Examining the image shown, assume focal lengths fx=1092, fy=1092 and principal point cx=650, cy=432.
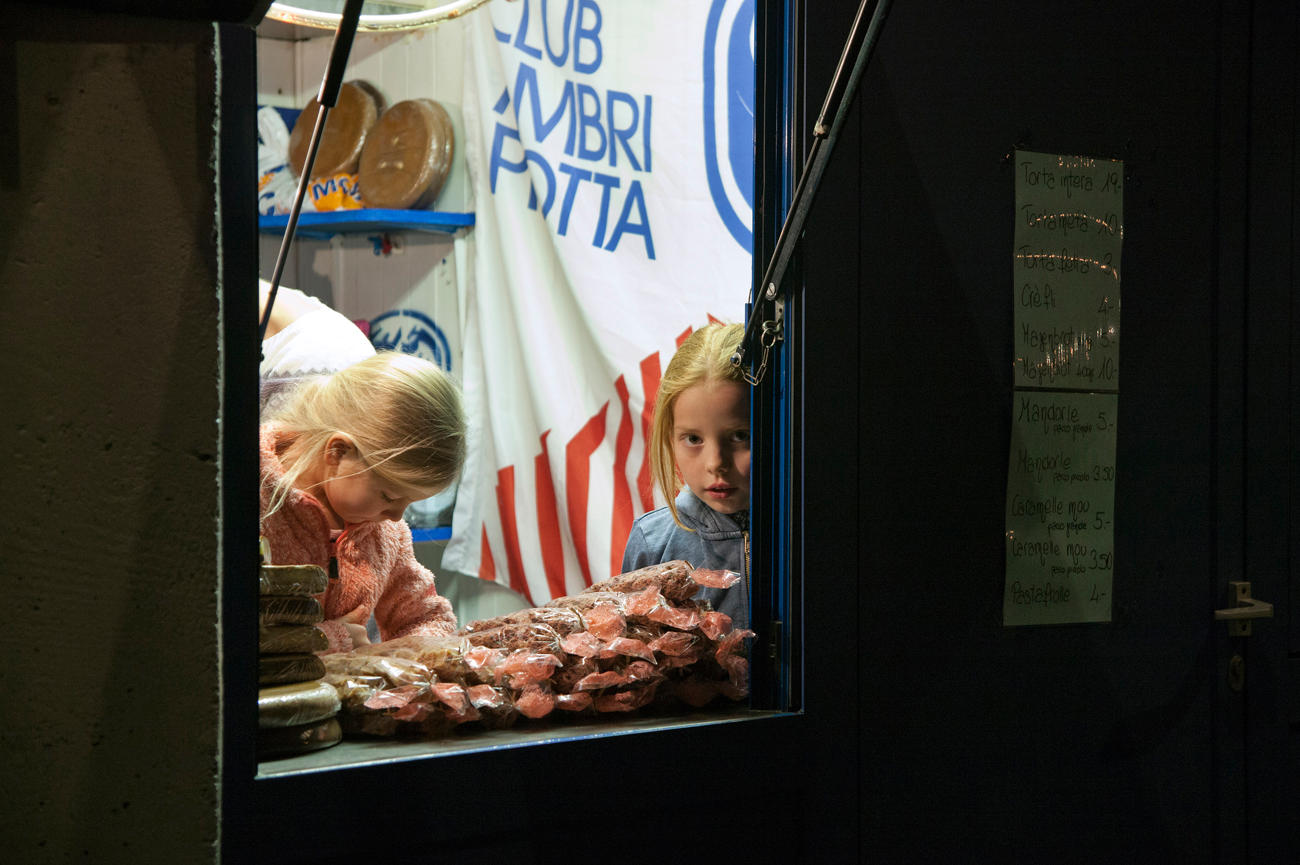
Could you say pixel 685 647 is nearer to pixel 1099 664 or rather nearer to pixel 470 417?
pixel 1099 664

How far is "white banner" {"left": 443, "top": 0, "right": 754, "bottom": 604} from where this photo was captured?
2145 millimetres

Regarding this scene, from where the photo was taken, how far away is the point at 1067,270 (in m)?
1.64

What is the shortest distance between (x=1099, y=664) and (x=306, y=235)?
8.27ft

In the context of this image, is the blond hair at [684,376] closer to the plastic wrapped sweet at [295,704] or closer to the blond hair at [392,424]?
the blond hair at [392,424]

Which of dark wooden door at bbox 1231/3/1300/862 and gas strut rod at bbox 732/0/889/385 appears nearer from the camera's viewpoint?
gas strut rod at bbox 732/0/889/385

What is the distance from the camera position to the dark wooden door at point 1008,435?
148cm

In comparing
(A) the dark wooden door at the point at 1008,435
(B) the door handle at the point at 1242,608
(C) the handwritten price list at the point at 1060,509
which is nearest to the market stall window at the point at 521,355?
(A) the dark wooden door at the point at 1008,435

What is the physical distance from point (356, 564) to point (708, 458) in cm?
55

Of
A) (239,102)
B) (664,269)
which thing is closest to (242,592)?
(239,102)

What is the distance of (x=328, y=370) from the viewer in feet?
7.20

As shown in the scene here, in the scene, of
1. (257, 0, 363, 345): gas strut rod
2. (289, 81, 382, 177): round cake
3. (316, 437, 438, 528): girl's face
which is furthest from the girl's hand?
(289, 81, 382, 177): round cake

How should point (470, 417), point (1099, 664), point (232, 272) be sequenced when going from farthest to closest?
point (470, 417) < point (1099, 664) < point (232, 272)

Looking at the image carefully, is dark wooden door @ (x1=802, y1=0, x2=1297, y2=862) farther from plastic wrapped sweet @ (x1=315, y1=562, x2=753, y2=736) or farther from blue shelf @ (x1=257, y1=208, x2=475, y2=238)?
blue shelf @ (x1=257, y1=208, x2=475, y2=238)

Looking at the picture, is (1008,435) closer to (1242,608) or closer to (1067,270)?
(1067,270)
